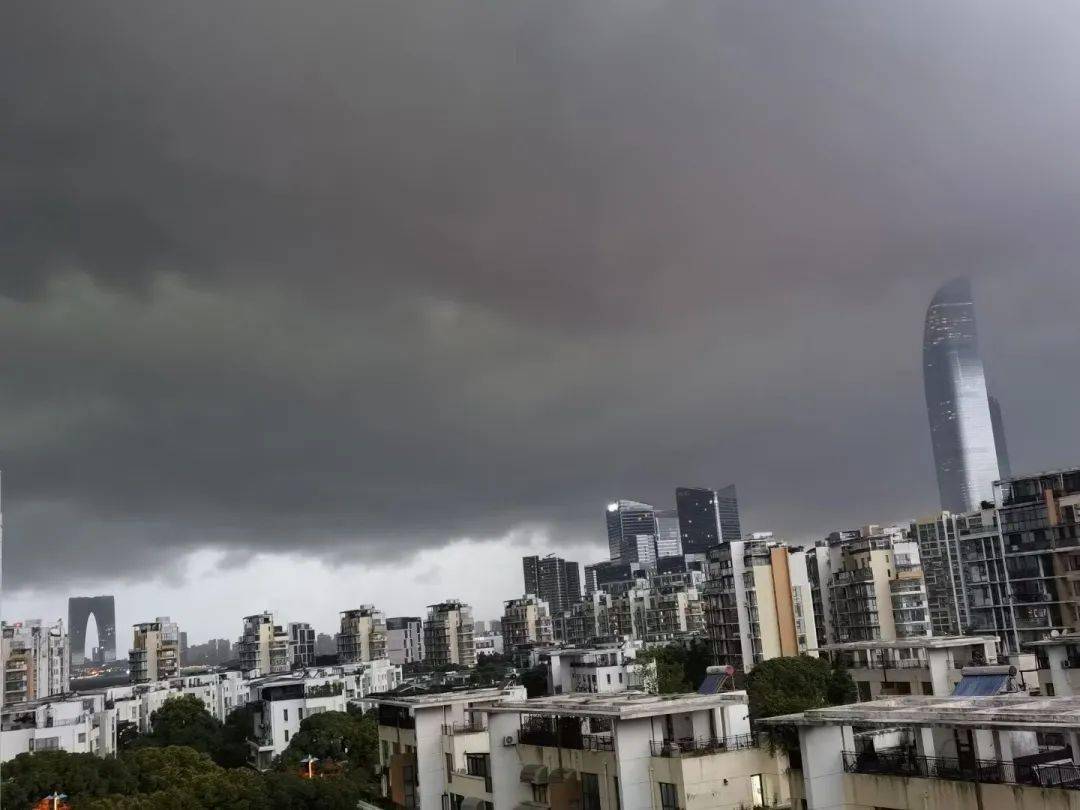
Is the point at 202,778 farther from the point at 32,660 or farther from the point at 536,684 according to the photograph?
the point at 32,660

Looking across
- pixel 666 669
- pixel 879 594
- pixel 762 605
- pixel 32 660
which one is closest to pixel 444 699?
pixel 666 669

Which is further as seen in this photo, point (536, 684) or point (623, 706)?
point (536, 684)

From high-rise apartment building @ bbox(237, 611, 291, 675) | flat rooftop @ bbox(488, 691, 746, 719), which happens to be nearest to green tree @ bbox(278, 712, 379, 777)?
flat rooftop @ bbox(488, 691, 746, 719)

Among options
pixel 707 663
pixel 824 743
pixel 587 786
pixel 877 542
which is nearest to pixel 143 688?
pixel 707 663

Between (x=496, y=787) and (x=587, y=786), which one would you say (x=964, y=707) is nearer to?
(x=587, y=786)

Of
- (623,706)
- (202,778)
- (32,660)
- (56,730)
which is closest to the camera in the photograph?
(623,706)
